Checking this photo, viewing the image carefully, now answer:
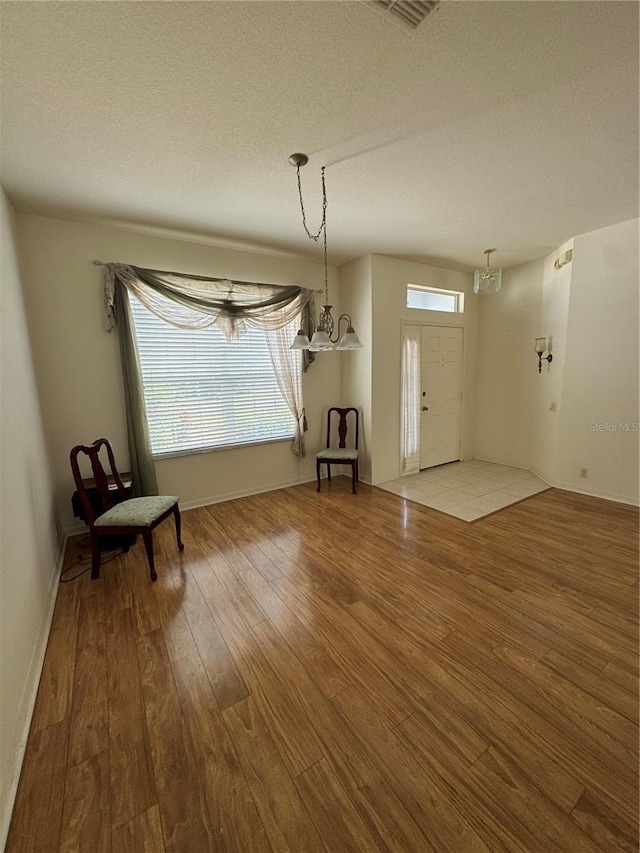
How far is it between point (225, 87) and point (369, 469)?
3.75 meters

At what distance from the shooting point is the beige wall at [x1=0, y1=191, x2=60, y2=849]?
1.33m

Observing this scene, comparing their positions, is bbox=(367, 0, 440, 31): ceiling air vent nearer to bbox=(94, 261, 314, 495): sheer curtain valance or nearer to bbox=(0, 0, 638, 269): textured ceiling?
bbox=(0, 0, 638, 269): textured ceiling

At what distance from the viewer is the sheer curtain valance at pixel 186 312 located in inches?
126

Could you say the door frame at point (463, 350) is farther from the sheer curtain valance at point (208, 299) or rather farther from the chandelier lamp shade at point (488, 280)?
the sheer curtain valance at point (208, 299)

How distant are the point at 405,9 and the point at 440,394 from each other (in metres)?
4.21

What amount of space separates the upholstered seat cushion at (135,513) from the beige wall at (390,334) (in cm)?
263

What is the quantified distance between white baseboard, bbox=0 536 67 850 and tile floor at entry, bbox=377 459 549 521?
3.29 metres

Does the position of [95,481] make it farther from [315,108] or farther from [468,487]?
[468,487]

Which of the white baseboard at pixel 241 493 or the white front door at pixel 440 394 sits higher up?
the white front door at pixel 440 394

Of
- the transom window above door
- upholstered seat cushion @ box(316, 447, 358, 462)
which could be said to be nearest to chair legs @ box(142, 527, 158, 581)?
upholstered seat cushion @ box(316, 447, 358, 462)

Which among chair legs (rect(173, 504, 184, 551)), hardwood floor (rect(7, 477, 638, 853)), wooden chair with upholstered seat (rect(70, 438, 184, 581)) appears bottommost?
hardwood floor (rect(7, 477, 638, 853))

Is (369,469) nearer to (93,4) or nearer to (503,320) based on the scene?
(503,320)

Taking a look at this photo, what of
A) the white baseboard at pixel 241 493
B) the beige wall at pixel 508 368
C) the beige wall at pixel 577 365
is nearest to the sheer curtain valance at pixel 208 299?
the white baseboard at pixel 241 493

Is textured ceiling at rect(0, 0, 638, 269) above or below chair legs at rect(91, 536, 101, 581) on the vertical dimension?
above
